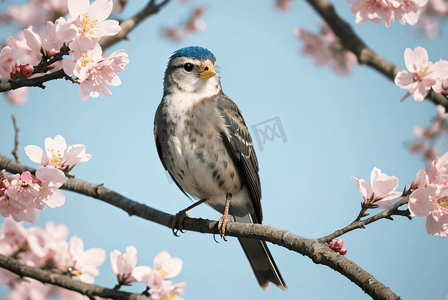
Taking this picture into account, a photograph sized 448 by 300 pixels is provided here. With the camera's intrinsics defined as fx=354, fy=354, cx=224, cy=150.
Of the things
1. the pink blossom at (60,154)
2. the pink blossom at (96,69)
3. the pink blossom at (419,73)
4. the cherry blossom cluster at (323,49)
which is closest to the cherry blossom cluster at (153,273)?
→ the pink blossom at (60,154)

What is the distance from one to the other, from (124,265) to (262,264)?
32.9 inches

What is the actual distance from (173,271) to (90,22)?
1145 millimetres

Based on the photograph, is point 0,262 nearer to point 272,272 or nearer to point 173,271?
point 173,271

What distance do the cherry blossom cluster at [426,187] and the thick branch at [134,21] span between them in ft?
5.74

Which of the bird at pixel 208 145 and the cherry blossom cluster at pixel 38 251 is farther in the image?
the bird at pixel 208 145

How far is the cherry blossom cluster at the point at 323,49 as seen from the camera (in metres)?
3.08

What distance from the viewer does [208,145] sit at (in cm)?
194

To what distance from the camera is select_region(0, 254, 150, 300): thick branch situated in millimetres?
1582

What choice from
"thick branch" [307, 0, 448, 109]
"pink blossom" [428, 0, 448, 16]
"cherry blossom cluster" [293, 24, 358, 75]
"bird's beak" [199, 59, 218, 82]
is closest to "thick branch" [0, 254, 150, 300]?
"bird's beak" [199, 59, 218, 82]

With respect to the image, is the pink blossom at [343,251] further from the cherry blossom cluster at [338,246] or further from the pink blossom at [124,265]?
the pink blossom at [124,265]

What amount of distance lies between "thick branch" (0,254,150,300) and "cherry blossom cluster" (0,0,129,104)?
0.85 meters

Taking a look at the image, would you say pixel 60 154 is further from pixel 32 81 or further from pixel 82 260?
pixel 82 260

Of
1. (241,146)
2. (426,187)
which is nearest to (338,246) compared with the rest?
(426,187)

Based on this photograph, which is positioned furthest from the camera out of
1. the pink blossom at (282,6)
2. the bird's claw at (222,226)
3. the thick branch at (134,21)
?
the pink blossom at (282,6)
